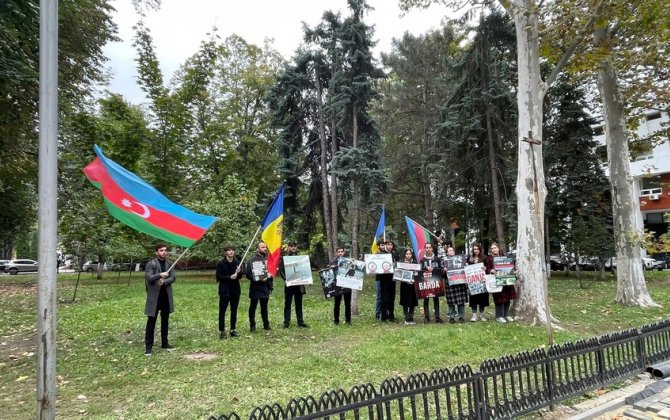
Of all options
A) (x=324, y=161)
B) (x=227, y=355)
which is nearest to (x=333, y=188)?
(x=324, y=161)

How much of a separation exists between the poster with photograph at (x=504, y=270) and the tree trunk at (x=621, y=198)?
6426 mm

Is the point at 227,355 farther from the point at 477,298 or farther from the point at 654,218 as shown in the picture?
the point at 654,218

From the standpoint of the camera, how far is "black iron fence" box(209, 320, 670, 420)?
3432 mm

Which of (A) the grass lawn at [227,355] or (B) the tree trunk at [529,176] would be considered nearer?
(A) the grass lawn at [227,355]

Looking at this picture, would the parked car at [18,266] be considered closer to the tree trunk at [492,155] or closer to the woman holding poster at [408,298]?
the tree trunk at [492,155]

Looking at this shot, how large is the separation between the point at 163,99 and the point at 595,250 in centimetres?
2141

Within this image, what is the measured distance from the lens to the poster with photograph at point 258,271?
9234 millimetres

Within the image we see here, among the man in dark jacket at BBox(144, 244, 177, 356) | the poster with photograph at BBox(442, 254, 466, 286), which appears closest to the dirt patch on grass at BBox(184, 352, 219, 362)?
the man in dark jacket at BBox(144, 244, 177, 356)

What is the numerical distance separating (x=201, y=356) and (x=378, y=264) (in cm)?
476

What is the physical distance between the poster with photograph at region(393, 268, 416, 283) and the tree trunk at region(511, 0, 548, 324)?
9.87 feet

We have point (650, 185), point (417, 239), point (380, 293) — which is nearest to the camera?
point (380, 293)

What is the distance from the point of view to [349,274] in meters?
10.2

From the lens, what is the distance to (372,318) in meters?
11.4

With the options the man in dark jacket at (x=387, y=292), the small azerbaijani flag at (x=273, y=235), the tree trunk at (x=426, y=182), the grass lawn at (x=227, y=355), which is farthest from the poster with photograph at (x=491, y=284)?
the tree trunk at (x=426, y=182)
